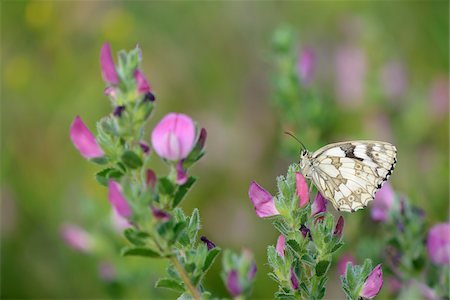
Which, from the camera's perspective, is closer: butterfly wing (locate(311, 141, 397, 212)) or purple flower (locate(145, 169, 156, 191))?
purple flower (locate(145, 169, 156, 191))

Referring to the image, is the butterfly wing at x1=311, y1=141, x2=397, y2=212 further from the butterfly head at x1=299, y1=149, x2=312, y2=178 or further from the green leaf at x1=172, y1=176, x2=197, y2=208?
the green leaf at x1=172, y1=176, x2=197, y2=208

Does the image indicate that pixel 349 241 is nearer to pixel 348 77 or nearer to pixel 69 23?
pixel 348 77

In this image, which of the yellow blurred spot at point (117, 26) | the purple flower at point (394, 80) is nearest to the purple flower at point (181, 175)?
the purple flower at point (394, 80)

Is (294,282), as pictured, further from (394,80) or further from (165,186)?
(394,80)

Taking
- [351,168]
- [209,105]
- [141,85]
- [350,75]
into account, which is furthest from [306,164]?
[209,105]

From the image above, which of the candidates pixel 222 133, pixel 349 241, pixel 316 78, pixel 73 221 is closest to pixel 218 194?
pixel 222 133

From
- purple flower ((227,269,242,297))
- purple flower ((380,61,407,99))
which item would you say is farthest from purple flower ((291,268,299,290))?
purple flower ((380,61,407,99))
